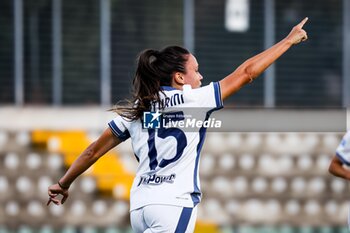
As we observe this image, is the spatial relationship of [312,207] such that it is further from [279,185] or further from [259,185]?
[259,185]

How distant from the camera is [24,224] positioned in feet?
A: 41.1

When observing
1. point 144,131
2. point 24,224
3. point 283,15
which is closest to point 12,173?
point 24,224

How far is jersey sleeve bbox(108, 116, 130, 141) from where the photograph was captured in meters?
5.22

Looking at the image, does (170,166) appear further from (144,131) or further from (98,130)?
(98,130)

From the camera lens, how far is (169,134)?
16.6ft

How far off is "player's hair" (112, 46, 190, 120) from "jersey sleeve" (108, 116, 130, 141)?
12cm

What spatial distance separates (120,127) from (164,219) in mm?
565

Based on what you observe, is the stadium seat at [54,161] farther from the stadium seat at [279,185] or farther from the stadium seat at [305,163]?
the stadium seat at [305,163]

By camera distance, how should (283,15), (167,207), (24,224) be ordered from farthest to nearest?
1. (283,15)
2. (24,224)
3. (167,207)

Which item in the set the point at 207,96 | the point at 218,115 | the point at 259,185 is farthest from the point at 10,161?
the point at 207,96

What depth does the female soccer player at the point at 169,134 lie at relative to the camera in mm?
5000

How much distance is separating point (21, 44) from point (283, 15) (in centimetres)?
351

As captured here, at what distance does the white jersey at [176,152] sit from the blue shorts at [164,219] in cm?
3
